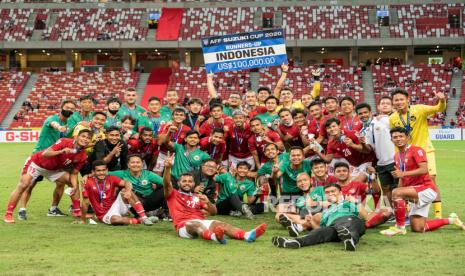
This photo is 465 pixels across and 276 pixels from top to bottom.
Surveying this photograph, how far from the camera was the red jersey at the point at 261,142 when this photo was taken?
9.95m

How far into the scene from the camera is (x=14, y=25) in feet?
165

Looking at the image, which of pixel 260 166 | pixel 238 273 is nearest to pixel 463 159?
pixel 260 166

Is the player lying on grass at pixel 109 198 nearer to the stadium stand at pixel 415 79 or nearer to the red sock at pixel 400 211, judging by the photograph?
the red sock at pixel 400 211

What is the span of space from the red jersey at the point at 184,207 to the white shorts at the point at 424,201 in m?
2.83

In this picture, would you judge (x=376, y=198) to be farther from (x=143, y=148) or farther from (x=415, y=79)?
(x=415, y=79)

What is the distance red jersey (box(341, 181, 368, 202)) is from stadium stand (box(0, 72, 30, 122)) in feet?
127

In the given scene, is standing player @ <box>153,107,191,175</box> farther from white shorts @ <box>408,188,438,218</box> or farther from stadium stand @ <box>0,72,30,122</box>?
stadium stand @ <box>0,72,30,122</box>

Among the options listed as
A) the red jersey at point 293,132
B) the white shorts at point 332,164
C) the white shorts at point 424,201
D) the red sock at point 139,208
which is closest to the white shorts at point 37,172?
the red sock at point 139,208

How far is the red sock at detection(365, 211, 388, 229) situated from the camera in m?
7.98

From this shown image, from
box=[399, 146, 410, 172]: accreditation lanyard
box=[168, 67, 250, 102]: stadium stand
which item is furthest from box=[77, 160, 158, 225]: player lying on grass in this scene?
box=[168, 67, 250, 102]: stadium stand

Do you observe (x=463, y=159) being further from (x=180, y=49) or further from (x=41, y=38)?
(x=41, y=38)

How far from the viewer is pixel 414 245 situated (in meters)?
6.96

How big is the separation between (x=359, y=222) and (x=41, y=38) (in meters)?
46.9

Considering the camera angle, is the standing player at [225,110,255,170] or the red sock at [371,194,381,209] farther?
the standing player at [225,110,255,170]
